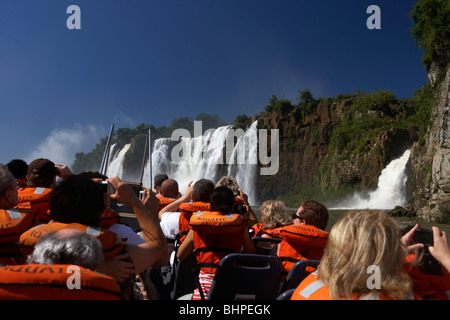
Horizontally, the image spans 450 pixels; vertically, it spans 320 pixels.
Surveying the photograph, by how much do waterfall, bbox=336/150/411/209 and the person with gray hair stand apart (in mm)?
33758

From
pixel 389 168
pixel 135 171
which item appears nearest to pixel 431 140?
pixel 389 168

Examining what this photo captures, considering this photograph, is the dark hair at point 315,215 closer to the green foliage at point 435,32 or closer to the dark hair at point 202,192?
the dark hair at point 202,192

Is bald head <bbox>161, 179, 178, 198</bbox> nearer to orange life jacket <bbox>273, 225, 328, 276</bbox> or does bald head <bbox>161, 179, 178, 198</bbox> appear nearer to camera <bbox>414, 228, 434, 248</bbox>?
orange life jacket <bbox>273, 225, 328, 276</bbox>

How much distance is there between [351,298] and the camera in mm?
1765

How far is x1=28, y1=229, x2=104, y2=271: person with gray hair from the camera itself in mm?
1698

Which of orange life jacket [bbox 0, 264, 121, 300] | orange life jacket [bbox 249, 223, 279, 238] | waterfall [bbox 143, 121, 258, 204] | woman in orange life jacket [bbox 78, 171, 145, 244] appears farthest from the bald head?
waterfall [bbox 143, 121, 258, 204]

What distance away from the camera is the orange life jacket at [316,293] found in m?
1.73

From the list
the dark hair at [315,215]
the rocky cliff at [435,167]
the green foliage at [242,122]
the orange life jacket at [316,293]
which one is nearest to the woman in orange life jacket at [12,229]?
the orange life jacket at [316,293]

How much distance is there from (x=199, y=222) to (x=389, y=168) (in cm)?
3559

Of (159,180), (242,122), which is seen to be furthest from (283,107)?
(159,180)

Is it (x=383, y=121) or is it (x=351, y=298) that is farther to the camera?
(x=383, y=121)

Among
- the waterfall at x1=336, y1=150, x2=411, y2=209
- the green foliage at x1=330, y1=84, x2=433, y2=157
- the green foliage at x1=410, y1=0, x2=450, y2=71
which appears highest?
the green foliage at x1=410, y1=0, x2=450, y2=71

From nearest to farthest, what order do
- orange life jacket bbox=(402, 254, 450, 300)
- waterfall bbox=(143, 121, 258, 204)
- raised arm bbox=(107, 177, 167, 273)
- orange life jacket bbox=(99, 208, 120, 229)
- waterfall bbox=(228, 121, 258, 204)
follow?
orange life jacket bbox=(402, 254, 450, 300) < raised arm bbox=(107, 177, 167, 273) < orange life jacket bbox=(99, 208, 120, 229) < waterfall bbox=(228, 121, 258, 204) < waterfall bbox=(143, 121, 258, 204)
